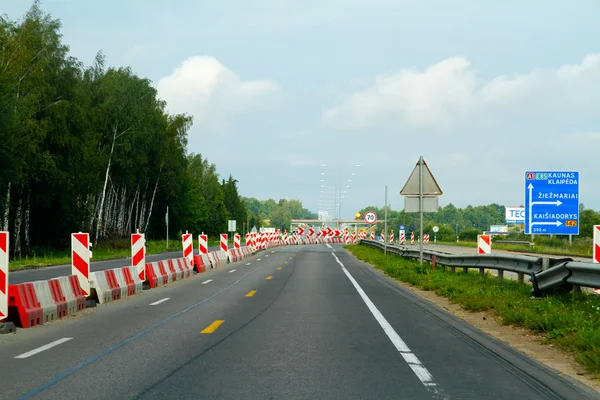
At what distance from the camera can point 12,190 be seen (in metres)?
42.7

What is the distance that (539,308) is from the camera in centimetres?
1130

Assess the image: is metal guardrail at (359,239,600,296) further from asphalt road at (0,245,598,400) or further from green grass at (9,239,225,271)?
green grass at (9,239,225,271)

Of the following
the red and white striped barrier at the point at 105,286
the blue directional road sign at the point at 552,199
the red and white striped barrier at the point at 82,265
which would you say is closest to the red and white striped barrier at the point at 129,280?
the red and white striped barrier at the point at 105,286

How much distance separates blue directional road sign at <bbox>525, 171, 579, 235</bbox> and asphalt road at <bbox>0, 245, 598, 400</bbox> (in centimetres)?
1828

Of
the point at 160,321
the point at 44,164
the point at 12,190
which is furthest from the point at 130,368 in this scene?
the point at 12,190

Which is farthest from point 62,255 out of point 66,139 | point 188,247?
point 188,247

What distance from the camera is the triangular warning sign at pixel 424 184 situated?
72.0 feet

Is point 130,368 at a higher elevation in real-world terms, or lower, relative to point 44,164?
lower

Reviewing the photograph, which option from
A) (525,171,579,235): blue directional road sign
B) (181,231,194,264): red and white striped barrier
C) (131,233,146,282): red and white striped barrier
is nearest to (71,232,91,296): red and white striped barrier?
(131,233,146,282): red and white striped barrier

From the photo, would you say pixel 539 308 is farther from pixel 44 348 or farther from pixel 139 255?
pixel 139 255

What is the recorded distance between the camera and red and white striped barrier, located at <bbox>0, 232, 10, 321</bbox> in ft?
34.6

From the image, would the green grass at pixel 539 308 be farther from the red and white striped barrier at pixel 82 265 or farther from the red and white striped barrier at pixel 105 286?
the red and white striped barrier at pixel 82 265

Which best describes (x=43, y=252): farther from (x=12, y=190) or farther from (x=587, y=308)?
(x=587, y=308)

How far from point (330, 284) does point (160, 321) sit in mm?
9342
